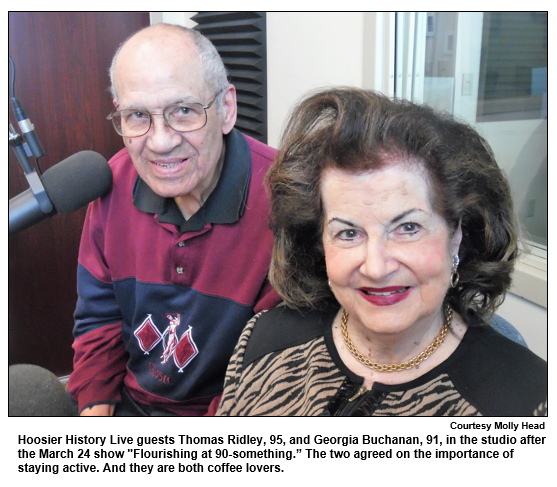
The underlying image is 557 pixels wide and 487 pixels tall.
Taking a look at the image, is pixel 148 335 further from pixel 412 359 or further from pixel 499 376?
pixel 499 376

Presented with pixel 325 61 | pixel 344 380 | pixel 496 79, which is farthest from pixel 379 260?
pixel 325 61

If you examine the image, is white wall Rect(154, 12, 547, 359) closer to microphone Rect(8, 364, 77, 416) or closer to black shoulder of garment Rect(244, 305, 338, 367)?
black shoulder of garment Rect(244, 305, 338, 367)

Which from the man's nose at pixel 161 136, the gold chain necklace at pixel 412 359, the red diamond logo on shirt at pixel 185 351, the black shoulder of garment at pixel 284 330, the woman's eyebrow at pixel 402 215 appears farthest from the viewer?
the red diamond logo on shirt at pixel 185 351

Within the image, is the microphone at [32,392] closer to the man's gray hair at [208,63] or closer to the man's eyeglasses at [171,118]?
the man's eyeglasses at [171,118]

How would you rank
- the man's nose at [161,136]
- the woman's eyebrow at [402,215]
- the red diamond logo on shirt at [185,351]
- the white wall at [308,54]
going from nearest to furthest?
the woman's eyebrow at [402,215]
the man's nose at [161,136]
the red diamond logo on shirt at [185,351]
the white wall at [308,54]

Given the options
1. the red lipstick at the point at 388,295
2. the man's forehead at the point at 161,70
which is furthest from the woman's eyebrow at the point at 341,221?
the man's forehead at the point at 161,70

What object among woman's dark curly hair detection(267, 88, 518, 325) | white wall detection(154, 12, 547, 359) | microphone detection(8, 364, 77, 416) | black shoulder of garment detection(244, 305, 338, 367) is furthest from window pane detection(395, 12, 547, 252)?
microphone detection(8, 364, 77, 416)

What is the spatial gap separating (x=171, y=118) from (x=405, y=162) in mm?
654

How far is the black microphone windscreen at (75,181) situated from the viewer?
89 cm

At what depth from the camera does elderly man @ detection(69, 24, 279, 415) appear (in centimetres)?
134

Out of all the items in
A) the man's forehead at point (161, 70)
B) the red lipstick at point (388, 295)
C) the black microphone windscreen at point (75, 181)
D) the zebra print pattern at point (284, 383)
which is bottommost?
the zebra print pattern at point (284, 383)

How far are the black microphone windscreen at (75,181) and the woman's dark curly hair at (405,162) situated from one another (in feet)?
1.32

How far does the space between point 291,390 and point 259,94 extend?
4.60 feet
